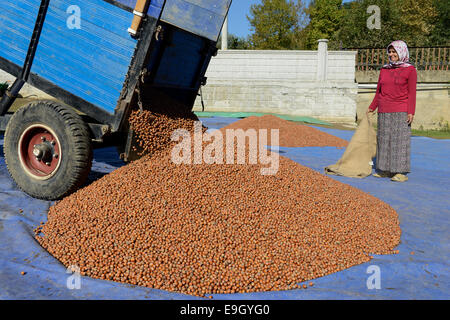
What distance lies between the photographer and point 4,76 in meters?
14.5

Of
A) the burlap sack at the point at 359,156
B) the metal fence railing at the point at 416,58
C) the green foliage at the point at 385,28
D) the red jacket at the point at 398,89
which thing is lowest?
the burlap sack at the point at 359,156

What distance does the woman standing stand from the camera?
574 cm

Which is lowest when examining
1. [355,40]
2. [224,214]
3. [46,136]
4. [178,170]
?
[224,214]

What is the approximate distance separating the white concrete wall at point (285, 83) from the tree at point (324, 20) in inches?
475

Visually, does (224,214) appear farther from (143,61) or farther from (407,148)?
(407,148)

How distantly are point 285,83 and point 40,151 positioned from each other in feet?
39.7

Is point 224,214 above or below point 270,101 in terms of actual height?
below

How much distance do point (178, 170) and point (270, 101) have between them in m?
11.6

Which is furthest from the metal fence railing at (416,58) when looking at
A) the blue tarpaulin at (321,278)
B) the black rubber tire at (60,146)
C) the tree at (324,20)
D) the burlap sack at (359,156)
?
the black rubber tire at (60,146)

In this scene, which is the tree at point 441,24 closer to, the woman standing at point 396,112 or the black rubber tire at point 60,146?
the woman standing at point 396,112

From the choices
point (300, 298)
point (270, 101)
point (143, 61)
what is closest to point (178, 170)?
point (143, 61)

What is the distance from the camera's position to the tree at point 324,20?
1024 inches

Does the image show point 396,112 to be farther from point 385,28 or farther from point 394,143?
point 385,28
